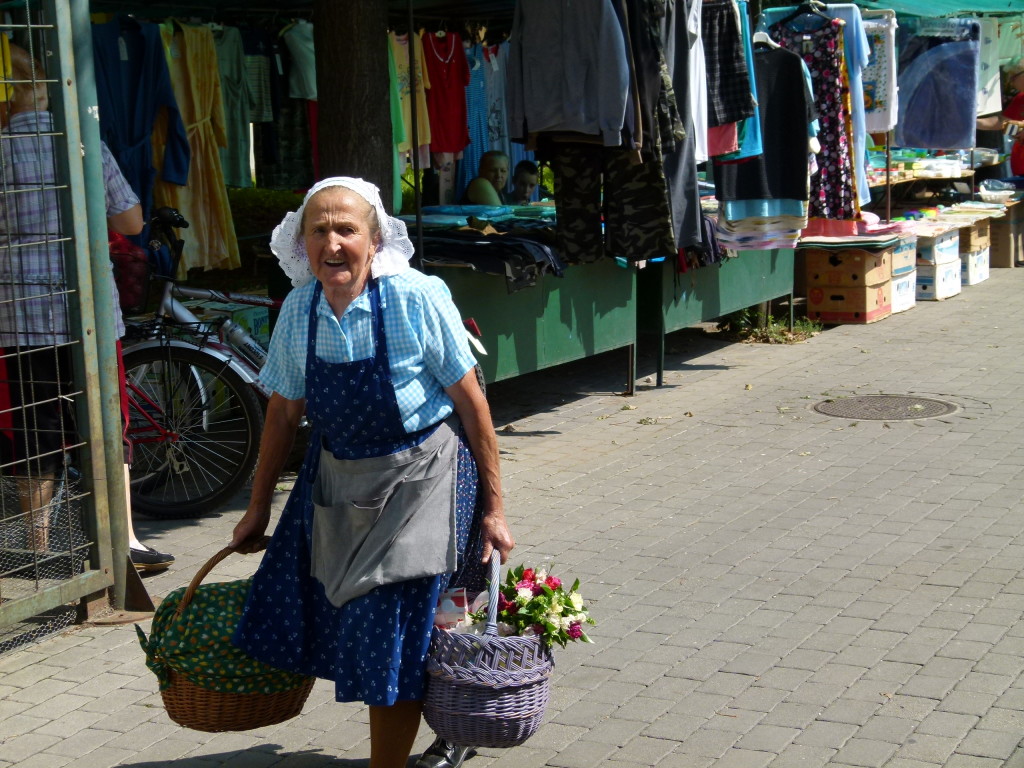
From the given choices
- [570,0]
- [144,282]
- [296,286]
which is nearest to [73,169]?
[144,282]

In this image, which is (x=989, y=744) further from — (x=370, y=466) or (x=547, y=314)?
(x=547, y=314)

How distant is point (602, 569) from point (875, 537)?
134 centimetres

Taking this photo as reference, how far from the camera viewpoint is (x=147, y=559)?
5590 mm

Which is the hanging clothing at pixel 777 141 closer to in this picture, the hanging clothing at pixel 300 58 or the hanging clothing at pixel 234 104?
the hanging clothing at pixel 300 58

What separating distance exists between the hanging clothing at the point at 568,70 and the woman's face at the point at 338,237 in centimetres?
436

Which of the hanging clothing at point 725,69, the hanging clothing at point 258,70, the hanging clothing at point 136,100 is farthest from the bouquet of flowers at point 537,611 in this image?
the hanging clothing at point 258,70

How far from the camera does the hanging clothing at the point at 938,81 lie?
539 inches

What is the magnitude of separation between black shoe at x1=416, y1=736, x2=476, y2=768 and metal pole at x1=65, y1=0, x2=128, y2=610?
1919 mm

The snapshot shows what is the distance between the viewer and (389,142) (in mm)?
6996

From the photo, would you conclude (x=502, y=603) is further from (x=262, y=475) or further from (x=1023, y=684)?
(x=1023, y=684)

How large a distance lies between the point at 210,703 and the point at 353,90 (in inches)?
162

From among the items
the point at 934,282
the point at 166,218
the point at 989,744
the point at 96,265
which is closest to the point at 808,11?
the point at 934,282

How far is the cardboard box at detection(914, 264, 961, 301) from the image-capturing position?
12.9 m

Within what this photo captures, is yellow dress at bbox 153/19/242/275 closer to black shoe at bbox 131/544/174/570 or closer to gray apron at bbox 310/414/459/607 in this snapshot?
black shoe at bbox 131/544/174/570
